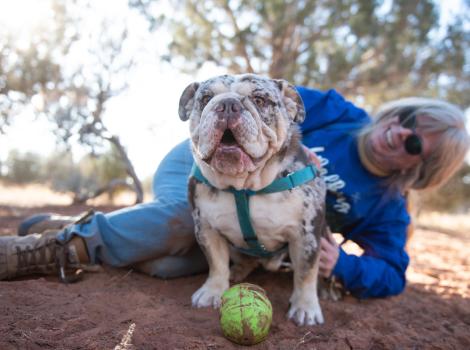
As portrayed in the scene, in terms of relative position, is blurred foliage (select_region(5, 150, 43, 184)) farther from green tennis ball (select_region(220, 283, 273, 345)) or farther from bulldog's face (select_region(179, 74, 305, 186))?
green tennis ball (select_region(220, 283, 273, 345))

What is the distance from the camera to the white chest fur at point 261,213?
256 cm

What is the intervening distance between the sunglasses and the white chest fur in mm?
1344

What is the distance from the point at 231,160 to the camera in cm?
227

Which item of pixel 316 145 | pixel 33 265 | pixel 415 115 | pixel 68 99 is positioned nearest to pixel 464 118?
pixel 415 115

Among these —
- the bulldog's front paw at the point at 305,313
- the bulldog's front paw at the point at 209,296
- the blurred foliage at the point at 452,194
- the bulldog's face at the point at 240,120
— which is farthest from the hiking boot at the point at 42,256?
the blurred foliage at the point at 452,194

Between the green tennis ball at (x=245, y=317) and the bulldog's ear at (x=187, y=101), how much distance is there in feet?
3.83

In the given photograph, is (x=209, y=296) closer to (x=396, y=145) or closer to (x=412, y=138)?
(x=396, y=145)

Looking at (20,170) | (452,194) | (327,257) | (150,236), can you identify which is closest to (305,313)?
(327,257)

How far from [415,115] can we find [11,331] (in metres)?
3.26

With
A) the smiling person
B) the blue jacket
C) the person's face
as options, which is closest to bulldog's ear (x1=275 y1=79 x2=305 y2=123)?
the smiling person

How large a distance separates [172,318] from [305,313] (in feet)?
2.67

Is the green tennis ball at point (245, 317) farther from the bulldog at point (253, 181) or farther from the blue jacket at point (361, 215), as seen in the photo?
the blue jacket at point (361, 215)

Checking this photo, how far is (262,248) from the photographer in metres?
2.83

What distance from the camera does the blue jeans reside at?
3.08m
